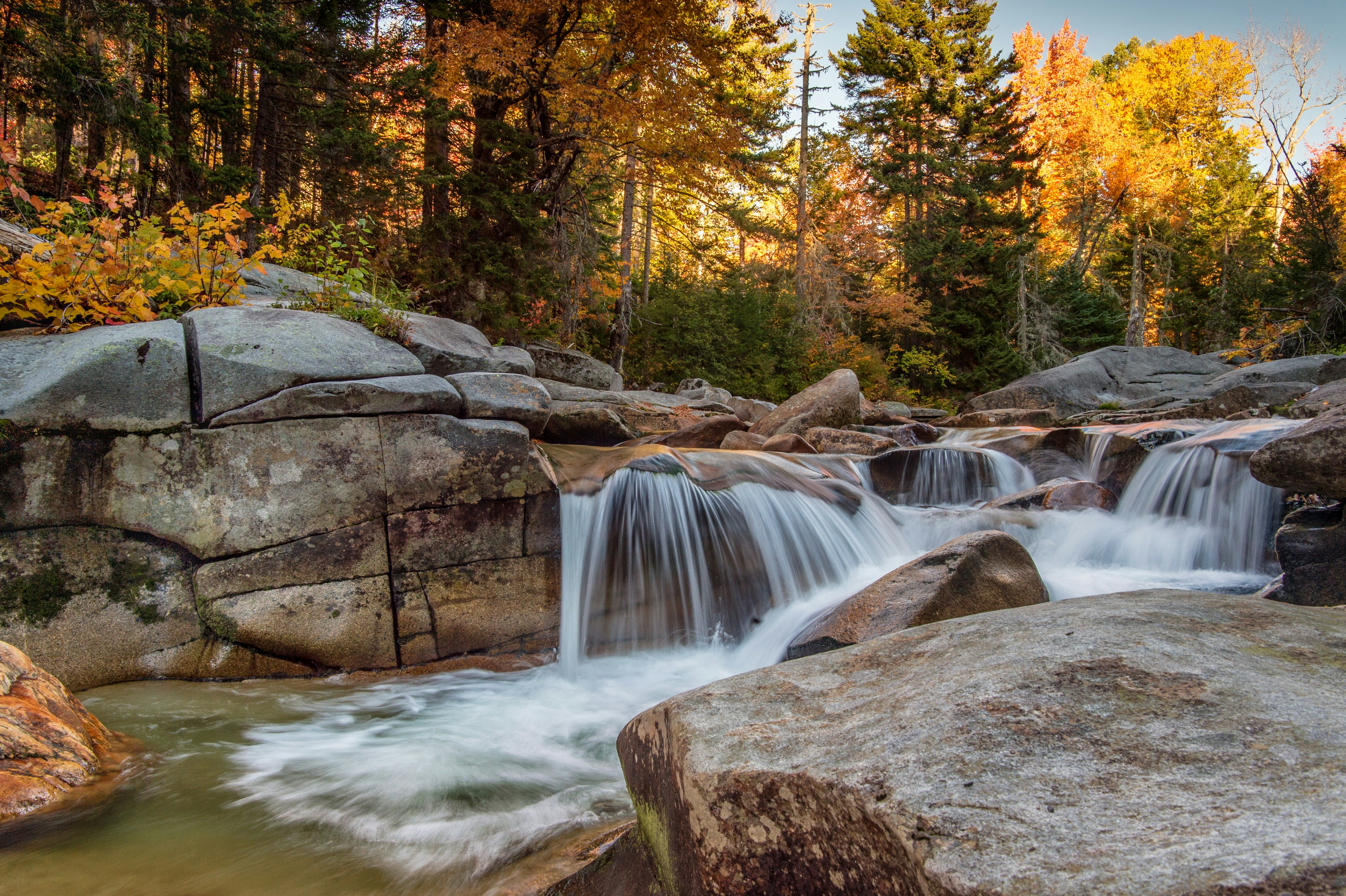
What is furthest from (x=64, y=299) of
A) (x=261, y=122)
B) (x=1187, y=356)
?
(x=1187, y=356)

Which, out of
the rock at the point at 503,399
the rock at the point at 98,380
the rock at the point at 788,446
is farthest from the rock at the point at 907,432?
the rock at the point at 98,380

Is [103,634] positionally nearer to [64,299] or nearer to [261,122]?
[64,299]

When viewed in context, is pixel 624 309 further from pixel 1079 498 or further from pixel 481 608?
pixel 481 608

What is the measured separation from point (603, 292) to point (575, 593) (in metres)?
13.2

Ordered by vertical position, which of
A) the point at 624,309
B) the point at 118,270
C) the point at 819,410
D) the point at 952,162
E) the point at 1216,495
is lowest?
the point at 1216,495

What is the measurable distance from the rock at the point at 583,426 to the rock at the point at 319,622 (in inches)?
89.7

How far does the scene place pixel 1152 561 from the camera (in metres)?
6.15

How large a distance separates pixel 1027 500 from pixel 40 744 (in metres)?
7.94

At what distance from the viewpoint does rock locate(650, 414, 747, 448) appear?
893 centimetres

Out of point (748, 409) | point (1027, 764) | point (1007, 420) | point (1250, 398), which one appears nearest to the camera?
point (1027, 764)

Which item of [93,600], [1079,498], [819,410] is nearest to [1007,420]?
[819,410]

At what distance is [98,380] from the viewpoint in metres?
3.98

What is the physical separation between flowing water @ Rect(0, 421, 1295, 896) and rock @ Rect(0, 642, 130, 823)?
7.1 inches

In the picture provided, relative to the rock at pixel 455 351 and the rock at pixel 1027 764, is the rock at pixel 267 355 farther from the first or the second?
the rock at pixel 1027 764
